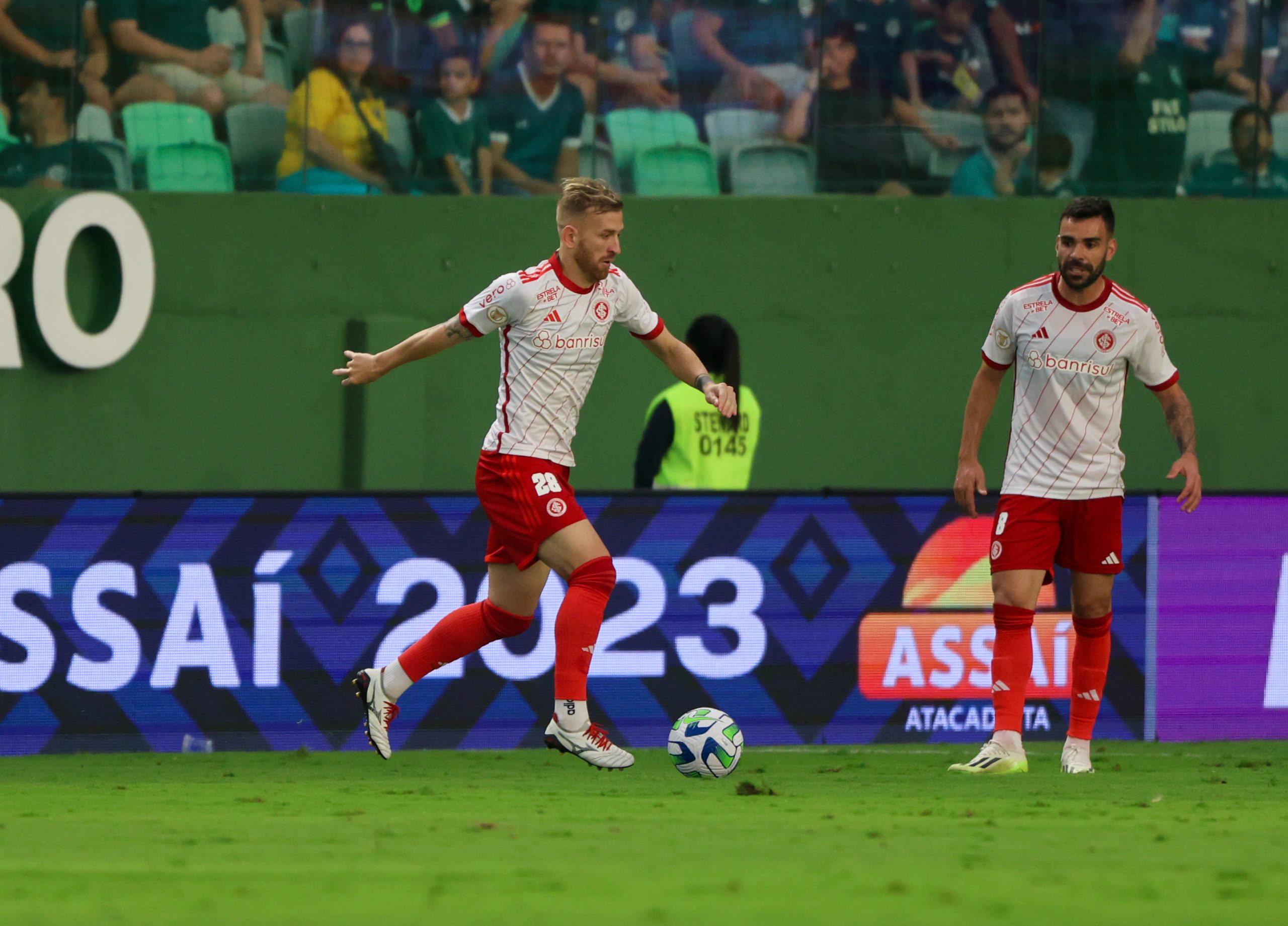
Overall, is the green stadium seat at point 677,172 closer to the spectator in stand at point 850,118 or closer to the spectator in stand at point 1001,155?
the spectator in stand at point 850,118

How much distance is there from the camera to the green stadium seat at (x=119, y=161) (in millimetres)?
12000

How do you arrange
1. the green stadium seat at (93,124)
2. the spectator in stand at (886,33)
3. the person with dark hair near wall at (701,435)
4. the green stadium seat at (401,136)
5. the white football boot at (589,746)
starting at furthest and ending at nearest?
the spectator in stand at (886,33) < the green stadium seat at (401,136) < the green stadium seat at (93,124) < the person with dark hair near wall at (701,435) < the white football boot at (589,746)

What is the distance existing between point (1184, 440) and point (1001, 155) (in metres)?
5.74

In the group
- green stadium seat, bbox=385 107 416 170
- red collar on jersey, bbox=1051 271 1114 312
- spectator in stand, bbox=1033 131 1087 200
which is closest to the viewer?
red collar on jersey, bbox=1051 271 1114 312

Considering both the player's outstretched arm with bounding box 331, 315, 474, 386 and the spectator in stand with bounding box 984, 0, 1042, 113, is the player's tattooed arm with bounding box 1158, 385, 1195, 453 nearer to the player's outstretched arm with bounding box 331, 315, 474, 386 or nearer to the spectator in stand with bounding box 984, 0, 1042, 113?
the player's outstretched arm with bounding box 331, 315, 474, 386

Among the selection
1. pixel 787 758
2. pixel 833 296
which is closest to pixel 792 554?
pixel 787 758

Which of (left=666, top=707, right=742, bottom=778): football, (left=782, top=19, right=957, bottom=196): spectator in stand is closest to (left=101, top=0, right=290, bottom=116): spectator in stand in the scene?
(left=782, top=19, right=957, bottom=196): spectator in stand

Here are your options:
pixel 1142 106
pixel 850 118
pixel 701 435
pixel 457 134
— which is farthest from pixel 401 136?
pixel 1142 106

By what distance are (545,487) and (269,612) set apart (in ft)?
7.36

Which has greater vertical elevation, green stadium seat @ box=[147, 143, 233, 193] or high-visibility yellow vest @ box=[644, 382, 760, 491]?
green stadium seat @ box=[147, 143, 233, 193]

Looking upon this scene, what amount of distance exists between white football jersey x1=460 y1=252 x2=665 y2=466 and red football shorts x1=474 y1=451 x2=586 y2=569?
0.17ft

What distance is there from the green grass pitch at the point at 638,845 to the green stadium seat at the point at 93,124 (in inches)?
196

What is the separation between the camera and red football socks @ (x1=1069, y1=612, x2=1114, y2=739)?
304 inches

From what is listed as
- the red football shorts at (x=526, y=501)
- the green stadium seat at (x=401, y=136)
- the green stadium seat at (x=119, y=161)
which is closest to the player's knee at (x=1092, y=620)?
the red football shorts at (x=526, y=501)
